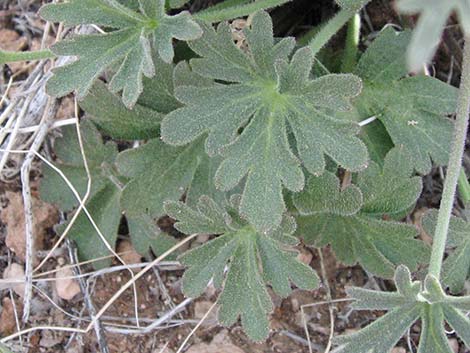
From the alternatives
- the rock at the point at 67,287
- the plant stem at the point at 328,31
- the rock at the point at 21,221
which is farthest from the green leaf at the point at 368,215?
the rock at the point at 21,221

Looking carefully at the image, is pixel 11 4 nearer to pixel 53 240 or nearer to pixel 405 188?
pixel 53 240

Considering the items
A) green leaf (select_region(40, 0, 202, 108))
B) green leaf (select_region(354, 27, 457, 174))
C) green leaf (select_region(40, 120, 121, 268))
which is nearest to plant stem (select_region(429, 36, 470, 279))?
green leaf (select_region(354, 27, 457, 174))

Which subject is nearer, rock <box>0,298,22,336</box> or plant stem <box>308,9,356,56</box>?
plant stem <box>308,9,356,56</box>

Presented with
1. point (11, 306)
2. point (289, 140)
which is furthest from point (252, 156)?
point (11, 306)

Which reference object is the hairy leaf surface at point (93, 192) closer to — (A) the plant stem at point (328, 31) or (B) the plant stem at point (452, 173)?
(A) the plant stem at point (328, 31)

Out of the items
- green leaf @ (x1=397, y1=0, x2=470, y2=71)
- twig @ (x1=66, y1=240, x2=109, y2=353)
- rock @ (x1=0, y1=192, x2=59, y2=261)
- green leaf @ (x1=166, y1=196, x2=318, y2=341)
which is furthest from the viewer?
rock @ (x1=0, y1=192, x2=59, y2=261)

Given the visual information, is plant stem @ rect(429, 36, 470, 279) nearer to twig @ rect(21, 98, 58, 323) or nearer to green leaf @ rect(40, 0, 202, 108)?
green leaf @ rect(40, 0, 202, 108)
